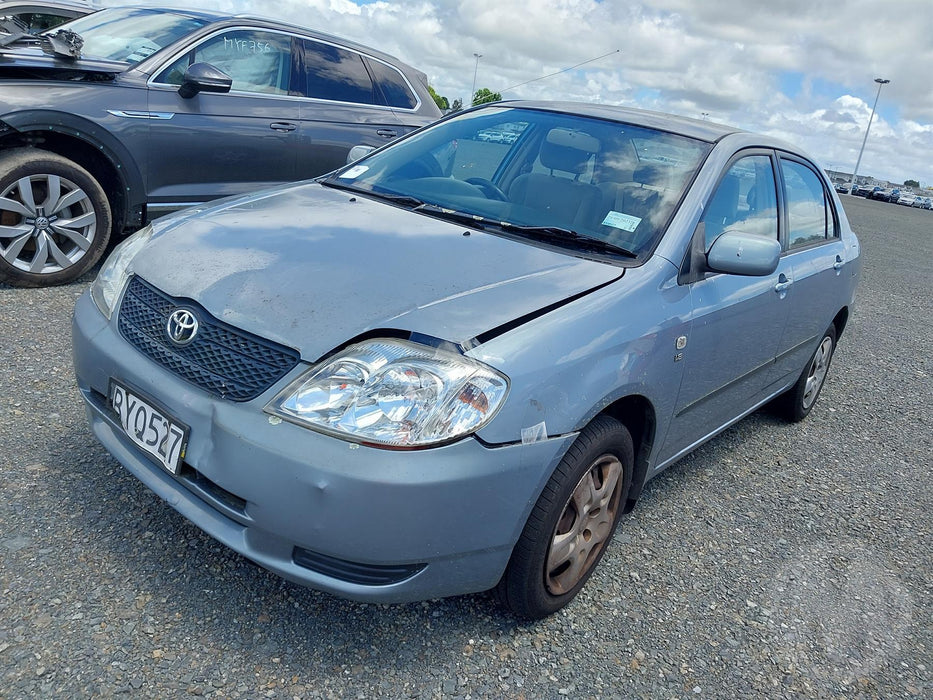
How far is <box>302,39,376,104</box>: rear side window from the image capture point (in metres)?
5.68

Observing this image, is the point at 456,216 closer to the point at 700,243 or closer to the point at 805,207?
the point at 700,243

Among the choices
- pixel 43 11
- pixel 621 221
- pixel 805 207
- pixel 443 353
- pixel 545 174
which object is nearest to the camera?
pixel 443 353

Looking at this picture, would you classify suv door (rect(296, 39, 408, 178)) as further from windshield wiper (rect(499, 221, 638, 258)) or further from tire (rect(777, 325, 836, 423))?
tire (rect(777, 325, 836, 423))

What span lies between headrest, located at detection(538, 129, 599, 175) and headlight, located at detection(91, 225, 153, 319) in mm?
1582

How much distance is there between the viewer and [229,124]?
17.0 ft

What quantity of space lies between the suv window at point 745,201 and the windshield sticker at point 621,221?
0.29 metres

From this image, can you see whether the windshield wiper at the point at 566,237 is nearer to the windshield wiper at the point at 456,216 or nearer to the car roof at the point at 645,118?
the windshield wiper at the point at 456,216

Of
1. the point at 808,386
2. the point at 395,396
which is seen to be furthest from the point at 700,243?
the point at 808,386

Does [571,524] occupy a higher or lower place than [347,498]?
lower

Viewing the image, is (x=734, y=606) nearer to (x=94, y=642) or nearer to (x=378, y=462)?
(x=378, y=462)

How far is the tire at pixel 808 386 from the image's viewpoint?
4.38 meters

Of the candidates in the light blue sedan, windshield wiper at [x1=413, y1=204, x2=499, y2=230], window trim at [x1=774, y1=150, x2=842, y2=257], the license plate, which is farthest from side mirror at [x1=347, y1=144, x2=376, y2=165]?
window trim at [x1=774, y1=150, x2=842, y2=257]

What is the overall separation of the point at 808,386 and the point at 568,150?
2254mm

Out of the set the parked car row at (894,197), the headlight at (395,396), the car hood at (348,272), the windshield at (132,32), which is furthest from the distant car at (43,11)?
the parked car row at (894,197)
